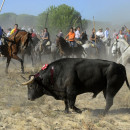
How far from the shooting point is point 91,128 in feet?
19.7

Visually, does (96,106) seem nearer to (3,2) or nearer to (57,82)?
(57,82)

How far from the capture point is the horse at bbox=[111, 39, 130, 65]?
45.0 feet

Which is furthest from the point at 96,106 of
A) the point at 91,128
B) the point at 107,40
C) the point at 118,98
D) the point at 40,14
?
the point at 40,14

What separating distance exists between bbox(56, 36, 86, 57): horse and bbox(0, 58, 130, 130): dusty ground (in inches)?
343

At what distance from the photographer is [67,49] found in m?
18.9

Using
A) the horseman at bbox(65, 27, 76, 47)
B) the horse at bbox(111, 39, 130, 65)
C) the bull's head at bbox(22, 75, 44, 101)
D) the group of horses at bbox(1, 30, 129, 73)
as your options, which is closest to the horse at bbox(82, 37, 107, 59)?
the group of horses at bbox(1, 30, 129, 73)

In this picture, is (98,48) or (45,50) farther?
(98,48)

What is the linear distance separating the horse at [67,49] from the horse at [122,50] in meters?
4.23

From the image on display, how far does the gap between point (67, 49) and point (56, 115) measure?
11.9m

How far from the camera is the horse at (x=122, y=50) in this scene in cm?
1370

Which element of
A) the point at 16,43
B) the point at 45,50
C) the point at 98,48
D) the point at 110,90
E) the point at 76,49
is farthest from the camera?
the point at 98,48

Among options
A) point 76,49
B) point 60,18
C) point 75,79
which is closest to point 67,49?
point 76,49

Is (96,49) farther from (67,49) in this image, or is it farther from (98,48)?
(67,49)

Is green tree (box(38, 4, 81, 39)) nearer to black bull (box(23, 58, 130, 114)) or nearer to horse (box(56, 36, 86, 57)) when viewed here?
horse (box(56, 36, 86, 57))
